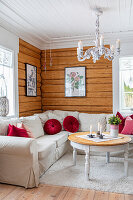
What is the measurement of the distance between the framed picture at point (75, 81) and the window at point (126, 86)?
930 millimetres

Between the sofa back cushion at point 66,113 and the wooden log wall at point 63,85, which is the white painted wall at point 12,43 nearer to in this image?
the sofa back cushion at point 66,113

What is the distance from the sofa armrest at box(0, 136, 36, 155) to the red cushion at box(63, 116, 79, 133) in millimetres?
1725

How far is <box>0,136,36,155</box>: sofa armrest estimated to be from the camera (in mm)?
2488

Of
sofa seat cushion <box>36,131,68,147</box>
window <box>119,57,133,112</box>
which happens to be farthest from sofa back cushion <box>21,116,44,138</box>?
window <box>119,57,133,112</box>

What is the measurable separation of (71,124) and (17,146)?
6.36 ft

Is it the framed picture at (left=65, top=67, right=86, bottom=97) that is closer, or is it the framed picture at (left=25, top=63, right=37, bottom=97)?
the framed picture at (left=25, top=63, right=37, bottom=97)

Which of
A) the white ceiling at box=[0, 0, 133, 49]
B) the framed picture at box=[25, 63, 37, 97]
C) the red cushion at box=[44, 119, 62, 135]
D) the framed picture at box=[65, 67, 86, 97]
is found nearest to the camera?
the white ceiling at box=[0, 0, 133, 49]

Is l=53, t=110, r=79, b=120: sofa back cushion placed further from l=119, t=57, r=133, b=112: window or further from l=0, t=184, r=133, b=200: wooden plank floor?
l=0, t=184, r=133, b=200: wooden plank floor

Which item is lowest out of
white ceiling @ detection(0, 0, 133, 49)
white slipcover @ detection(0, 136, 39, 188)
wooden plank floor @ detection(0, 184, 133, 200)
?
wooden plank floor @ detection(0, 184, 133, 200)

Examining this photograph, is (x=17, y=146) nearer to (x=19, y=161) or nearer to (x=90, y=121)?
(x=19, y=161)

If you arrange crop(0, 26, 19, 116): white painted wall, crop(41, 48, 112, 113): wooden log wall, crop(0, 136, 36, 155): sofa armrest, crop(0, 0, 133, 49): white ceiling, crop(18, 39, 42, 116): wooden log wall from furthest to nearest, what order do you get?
crop(41, 48, 112, 113): wooden log wall
crop(18, 39, 42, 116): wooden log wall
crop(0, 26, 19, 116): white painted wall
crop(0, 0, 133, 49): white ceiling
crop(0, 136, 36, 155): sofa armrest

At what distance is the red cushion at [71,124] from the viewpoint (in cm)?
424

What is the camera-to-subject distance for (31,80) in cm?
461

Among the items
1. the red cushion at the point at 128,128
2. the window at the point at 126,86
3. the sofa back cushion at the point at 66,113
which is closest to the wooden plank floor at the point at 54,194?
the red cushion at the point at 128,128
